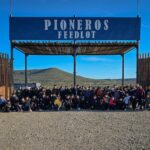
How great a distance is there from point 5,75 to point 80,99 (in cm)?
Result: 474

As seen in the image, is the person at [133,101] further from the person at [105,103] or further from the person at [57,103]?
the person at [57,103]

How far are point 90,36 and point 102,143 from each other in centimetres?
1814

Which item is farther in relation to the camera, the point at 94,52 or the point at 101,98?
the point at 94,52

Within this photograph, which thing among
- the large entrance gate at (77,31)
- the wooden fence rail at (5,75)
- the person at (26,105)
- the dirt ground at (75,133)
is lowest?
the dirt ground at (75,133)

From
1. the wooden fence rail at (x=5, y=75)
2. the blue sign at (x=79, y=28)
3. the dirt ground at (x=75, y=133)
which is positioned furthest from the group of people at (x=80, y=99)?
the dirt ground at (x=75, y=133)

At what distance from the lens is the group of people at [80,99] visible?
87.1 ft

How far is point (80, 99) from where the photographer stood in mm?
27812

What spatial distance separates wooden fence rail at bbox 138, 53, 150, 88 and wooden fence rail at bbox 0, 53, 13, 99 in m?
7.93

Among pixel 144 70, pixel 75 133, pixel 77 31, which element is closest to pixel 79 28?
pixel 77 31

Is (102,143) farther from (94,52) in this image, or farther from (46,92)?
(94,52)

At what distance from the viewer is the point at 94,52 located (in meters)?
35.8

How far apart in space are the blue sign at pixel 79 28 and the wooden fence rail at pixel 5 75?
2573mm

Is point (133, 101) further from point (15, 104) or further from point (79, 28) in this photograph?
point (79, 28)

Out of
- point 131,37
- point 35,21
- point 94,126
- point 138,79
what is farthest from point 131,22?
point 94,126
